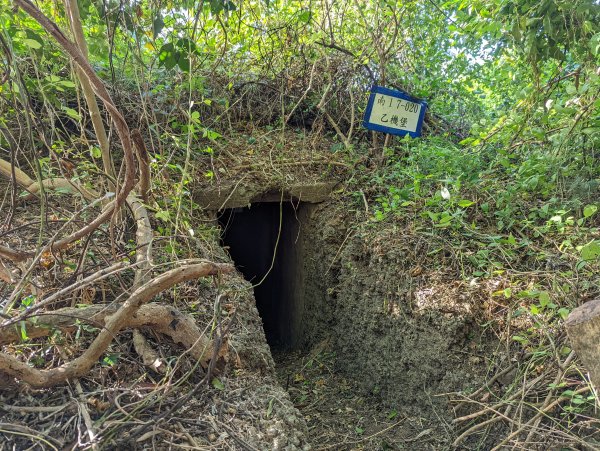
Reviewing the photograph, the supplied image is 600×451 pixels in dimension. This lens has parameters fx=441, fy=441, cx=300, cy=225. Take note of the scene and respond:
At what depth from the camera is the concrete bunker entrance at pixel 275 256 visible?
4.82 metres

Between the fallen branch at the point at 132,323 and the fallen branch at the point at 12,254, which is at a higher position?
the fallen branch at the point at 12,254

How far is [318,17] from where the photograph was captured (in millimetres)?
4660

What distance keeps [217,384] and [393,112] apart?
2876 mm

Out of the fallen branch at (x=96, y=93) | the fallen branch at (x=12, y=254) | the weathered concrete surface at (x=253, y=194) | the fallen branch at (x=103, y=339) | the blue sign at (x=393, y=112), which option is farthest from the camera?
the blue sign at (x=393, y=112)

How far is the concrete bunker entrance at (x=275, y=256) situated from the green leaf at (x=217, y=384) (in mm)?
1540

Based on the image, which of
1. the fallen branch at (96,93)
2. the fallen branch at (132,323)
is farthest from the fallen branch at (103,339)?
the fallen branch at (96,93)

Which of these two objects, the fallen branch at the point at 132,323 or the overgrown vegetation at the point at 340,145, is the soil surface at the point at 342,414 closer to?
the overgrown vegetation at the point at 340,145

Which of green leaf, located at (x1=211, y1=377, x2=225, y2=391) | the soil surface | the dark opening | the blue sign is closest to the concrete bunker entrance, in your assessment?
the dark opening

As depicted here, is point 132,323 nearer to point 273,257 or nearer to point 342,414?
point 342,414

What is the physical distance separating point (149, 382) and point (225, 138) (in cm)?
271

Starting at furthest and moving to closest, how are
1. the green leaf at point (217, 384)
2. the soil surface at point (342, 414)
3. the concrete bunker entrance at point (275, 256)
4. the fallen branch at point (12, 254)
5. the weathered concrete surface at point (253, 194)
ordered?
the concrete bunker entrance at point (275, 256)
the weathered concrete surface at point (253, 194)
the soil surface at point (342, 414)
the green leaf at point (217, 384)
the fallen branch at point (12, 254)

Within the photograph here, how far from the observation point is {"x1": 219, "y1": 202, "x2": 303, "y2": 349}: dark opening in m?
4.95

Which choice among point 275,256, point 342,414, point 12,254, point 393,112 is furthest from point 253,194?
point 12,254

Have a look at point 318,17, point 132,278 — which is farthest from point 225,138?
point 132,278
